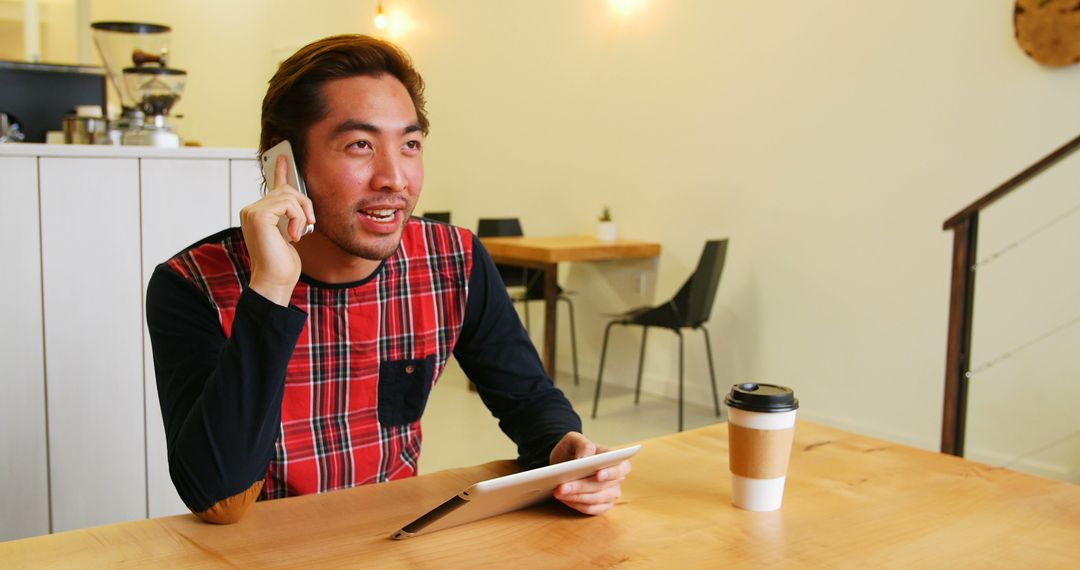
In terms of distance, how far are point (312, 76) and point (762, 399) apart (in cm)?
79

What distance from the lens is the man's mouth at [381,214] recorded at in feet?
4.51

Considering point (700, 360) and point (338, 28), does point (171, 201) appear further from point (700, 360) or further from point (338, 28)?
point (338, 28)

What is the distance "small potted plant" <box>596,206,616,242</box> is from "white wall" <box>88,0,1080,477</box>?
17 centimetres

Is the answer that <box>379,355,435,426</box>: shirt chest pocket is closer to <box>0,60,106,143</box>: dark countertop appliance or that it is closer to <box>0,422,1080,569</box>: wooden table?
<box>0,422,1080,569</box>: wooden table

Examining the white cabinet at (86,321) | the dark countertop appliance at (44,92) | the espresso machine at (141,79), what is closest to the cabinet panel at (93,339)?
the white cabinet at (86,321)

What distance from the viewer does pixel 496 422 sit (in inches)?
187

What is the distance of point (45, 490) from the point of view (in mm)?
2252

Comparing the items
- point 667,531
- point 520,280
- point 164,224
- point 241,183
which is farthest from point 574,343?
point 667,531

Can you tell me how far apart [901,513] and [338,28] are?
7.22 meters

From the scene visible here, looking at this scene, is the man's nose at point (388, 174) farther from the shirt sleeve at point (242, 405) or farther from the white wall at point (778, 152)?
A: the white wall at point (778, 152)

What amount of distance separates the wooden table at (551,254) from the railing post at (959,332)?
228cm

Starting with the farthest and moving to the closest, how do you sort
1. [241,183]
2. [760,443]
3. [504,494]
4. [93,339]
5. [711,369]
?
1. [711,369]
2. [241,183]
3. [93,339]
4. [760,443]
5. [504,494]

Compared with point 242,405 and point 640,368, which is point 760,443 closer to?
point 242,405

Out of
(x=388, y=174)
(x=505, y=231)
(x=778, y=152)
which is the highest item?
(x=778, y=152)
